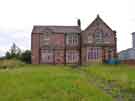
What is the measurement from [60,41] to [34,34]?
5.04 meters

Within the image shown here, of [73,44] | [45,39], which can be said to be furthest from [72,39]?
[45,39]

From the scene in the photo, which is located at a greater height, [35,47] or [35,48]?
[35,47]

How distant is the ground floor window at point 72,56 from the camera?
5385 centimetres

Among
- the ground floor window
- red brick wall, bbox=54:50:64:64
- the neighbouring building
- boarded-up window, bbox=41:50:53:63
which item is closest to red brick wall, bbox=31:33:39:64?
boarded-up window, bbox=41:50:53:63

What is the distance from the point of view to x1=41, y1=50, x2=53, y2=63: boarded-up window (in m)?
53.1

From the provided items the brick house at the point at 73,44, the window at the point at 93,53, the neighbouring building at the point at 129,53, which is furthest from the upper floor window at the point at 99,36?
the neighbouring building at the point at 129,53

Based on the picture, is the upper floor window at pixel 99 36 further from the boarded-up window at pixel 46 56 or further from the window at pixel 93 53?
the boarded-up window at pixel 46 56

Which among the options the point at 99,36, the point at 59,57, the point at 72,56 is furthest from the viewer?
the point at 72,56

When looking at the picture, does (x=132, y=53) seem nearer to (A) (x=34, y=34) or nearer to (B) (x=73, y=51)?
(B) (x=73, y=51)

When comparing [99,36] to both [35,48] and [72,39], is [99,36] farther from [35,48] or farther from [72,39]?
[35,48]

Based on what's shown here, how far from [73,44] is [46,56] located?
18.2ft

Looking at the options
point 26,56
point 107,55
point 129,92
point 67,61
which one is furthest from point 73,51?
point 129,92

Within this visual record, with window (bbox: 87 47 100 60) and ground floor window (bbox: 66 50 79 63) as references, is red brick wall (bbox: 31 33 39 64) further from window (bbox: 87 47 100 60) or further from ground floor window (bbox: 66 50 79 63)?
window (bbox: 87 47 100 60)

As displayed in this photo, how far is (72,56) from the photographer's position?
54.1m
